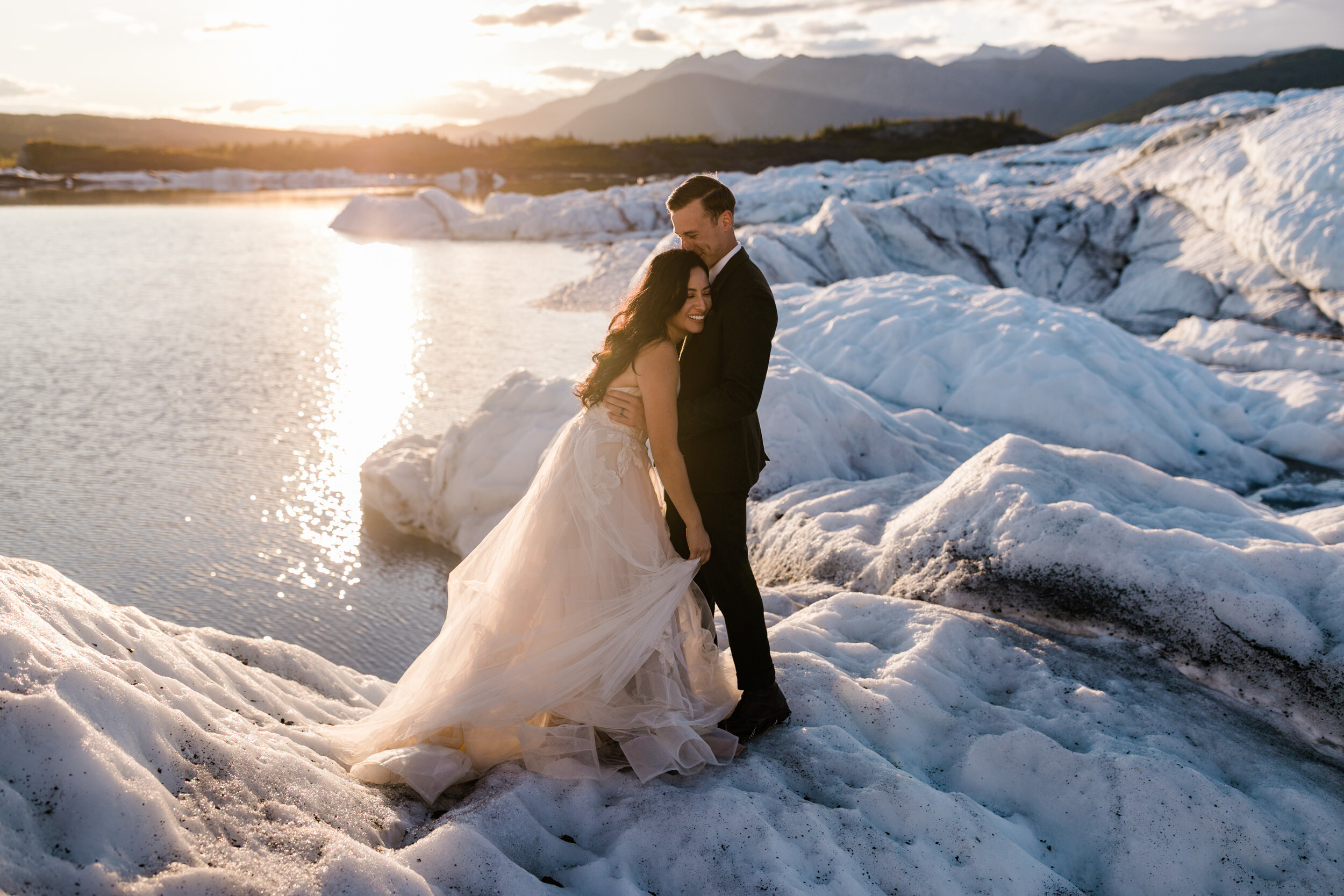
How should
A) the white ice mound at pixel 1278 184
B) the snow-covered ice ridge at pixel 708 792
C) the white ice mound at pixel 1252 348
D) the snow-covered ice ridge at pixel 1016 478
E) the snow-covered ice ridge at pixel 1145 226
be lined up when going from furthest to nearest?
the snow-covered ice ridge at pixel 1145 226
the white ice mound at pixel 1278 184
the white ice mound at pixel 1252 348
the snow-covered ice ridge at pixel 1016 478
the snow-covered ice ridge at pixel 708 792

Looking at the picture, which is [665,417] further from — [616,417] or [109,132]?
[109,132]

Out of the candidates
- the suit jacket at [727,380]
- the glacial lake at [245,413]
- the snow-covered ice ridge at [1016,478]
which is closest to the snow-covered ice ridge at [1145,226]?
the snow-covered ice ridge at [1016,478]

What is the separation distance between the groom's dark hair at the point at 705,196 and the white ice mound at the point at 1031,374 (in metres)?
7.31

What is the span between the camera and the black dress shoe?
342 centimetres

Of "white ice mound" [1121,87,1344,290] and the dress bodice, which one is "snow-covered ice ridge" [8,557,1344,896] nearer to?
the dress bodice

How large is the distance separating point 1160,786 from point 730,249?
9.29 feet

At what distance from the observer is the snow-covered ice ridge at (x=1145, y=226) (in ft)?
51.1

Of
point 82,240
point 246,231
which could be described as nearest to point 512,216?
point 246,231

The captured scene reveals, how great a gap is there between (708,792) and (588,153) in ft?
272

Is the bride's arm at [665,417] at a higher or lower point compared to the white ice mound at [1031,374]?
higher

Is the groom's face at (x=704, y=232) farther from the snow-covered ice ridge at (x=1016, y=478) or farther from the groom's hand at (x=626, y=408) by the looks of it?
the snow-covered ice ridge at (x=1016, y=478)

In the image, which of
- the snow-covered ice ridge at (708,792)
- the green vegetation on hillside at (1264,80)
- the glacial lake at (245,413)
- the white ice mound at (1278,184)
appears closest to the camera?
the snow-covered ice ridge at (708,792)

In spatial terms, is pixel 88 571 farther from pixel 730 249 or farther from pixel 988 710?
pixel 988 710

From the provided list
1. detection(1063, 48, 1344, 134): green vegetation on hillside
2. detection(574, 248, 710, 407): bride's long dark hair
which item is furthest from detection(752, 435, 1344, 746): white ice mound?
detection(1063, 48, 1344, 134): green vegetation on hillside
